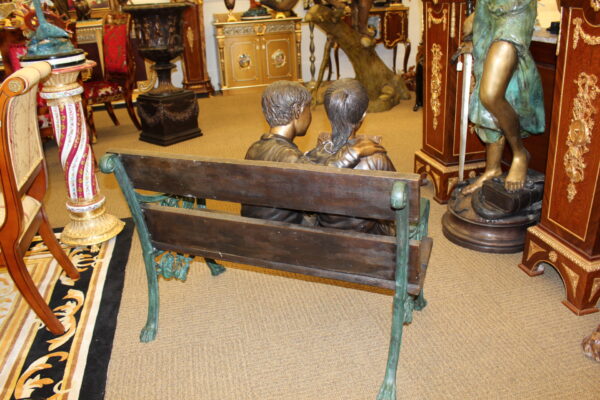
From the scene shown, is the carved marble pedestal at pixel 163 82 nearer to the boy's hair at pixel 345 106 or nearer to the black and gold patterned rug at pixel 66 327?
the black and gold patterned rug at pixel 66 327

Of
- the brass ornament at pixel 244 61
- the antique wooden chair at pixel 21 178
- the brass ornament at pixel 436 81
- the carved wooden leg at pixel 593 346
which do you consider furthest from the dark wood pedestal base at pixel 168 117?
the carved wooden leg at pixel 593 346

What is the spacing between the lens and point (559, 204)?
82.7 inches

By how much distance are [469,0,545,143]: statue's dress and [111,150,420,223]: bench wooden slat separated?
122cm

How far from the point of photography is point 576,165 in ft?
6.48

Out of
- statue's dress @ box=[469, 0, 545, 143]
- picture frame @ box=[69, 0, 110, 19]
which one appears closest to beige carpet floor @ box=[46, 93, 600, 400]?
statue's dress @ box=[469, 0, 545, 143]

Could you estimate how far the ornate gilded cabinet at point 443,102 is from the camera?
9.23 feet

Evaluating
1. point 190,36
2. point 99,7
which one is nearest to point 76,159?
point 190,36

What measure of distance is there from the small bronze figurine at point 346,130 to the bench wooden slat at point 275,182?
0.94 ft

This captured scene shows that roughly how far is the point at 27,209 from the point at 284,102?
1130 mm

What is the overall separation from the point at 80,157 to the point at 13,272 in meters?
0.94

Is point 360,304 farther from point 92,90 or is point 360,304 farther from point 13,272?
point 92,90

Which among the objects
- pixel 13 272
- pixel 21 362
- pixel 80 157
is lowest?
pixel 21 362

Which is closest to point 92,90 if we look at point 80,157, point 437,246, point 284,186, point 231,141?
point 231,141

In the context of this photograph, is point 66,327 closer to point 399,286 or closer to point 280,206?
point 280,206
